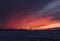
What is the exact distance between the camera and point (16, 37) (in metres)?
17.0

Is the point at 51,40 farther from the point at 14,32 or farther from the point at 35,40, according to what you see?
the point at 14,32

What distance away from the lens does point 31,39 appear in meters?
16.5

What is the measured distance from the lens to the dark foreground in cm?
1645

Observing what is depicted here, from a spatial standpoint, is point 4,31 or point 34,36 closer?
point 34,36

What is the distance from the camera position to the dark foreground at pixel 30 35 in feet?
54.0

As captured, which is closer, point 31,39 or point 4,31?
point 31,39

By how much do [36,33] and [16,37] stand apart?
5.08 ft

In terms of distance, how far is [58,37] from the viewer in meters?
16.4

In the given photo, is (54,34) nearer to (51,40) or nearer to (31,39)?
(51,40)

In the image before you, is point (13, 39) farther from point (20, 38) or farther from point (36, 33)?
point (36, 33)

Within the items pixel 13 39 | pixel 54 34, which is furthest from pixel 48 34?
pixel 13 39

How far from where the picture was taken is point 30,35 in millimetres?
17016

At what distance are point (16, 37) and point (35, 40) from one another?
64.1 inches

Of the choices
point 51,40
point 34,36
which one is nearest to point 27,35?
point 34,36
